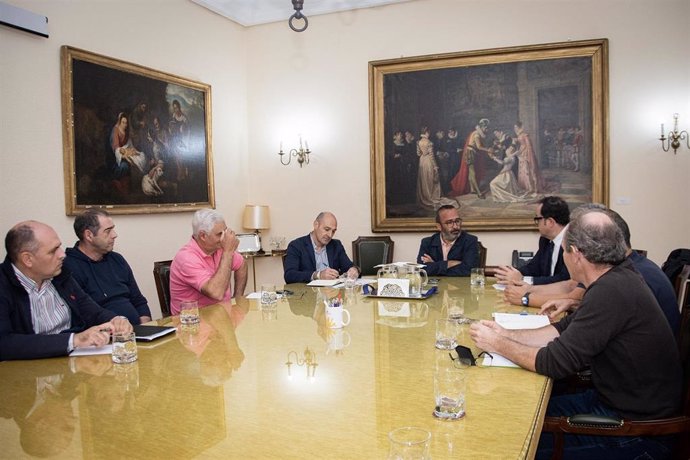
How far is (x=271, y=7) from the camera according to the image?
6691mm

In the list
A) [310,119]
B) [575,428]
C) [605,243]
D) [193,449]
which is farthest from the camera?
[310,119]

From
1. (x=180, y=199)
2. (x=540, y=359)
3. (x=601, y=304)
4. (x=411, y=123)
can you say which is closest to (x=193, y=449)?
(x=540, y=359)

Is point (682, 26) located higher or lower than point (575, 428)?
higher

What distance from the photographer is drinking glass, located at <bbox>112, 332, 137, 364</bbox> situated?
2.19 metres

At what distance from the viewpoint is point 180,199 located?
6.01 m

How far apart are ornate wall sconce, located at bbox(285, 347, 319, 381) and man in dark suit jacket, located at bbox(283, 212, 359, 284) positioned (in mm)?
2248

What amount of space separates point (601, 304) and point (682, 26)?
191 inches

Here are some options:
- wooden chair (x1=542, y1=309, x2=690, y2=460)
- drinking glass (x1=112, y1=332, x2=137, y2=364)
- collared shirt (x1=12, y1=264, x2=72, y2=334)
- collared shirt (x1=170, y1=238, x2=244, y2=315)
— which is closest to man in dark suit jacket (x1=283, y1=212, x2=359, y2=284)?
collared shirt (x1=170, y1=238, x2=244, y2=315)

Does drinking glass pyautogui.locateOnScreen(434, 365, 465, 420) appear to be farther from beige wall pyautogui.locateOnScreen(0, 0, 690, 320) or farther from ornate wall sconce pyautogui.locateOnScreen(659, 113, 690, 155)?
ornate wall sconce pyautogui.locateOnScreen(659, 113, 690, 155)

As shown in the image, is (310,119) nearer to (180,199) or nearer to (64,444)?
(180,199)

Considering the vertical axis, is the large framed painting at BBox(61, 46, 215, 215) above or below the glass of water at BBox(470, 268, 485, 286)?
above

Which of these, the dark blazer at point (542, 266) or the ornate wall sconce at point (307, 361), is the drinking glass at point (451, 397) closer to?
the ornate wall sconce at point (307, 361)

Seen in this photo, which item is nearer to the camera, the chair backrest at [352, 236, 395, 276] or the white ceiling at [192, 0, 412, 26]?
the chair backrest at [352, 236, 395, 276]

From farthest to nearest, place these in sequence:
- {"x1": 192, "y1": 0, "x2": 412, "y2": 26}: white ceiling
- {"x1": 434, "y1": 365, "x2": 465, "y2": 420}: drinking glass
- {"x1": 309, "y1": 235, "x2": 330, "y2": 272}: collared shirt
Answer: {"x1": 192, "y1": 0, "x2": 412, "y2": 26}: white ceiling
{"x1": 309, "y1": 235, "x2": 330, "y2": 272}: collared shirt
{"x1": 434, "y1": 365, "x2": 465, "y2": 420}: drinking glass
